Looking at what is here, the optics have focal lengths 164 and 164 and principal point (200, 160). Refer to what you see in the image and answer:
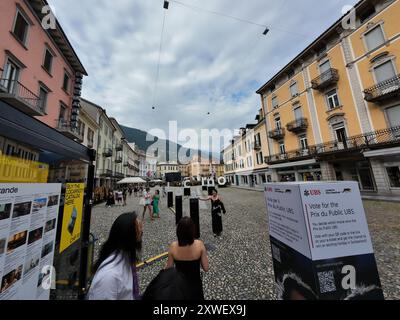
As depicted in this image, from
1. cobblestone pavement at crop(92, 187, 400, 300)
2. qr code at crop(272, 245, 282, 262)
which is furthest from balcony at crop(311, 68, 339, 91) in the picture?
qr code at crop(272, 245, 282, 262)

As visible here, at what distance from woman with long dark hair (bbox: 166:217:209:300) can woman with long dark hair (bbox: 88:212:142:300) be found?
63cm

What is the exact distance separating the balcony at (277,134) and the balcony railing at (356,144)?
2.75 meters

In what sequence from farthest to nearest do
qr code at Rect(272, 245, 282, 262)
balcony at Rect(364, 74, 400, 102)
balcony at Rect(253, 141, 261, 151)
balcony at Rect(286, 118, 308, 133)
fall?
balcony at Rect(253, 141, 261, 151), balcony at Rect(286, 118, 308, 133), balcony at Rect(364, 74, 400, 102), qr code at Rect(272, 245, 282, 262)

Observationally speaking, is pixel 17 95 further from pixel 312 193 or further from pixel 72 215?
pixel 312 193

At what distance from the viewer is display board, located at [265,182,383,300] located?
1417 millimetres

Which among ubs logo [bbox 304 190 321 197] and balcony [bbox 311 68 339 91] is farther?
balcony [bbox 311 68 339 91]

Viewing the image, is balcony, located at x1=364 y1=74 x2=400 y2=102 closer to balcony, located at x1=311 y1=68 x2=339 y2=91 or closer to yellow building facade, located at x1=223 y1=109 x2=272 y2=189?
balcony, located at x1=311 y1=68 x2=339 y2=91

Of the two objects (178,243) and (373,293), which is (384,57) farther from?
(178,243)

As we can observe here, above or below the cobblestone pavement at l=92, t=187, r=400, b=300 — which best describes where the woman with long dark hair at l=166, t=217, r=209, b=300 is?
above

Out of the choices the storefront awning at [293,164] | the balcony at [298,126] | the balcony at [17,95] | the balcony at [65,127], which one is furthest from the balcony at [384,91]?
the balcony at [65,127]

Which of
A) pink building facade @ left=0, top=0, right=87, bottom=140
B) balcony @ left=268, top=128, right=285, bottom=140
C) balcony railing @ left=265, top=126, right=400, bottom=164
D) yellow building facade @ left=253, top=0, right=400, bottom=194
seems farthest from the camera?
balcony @ left=268, top=128, right=285, bottom=140

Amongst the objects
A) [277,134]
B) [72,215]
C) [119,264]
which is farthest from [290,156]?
[119,264]

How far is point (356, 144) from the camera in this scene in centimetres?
1372
